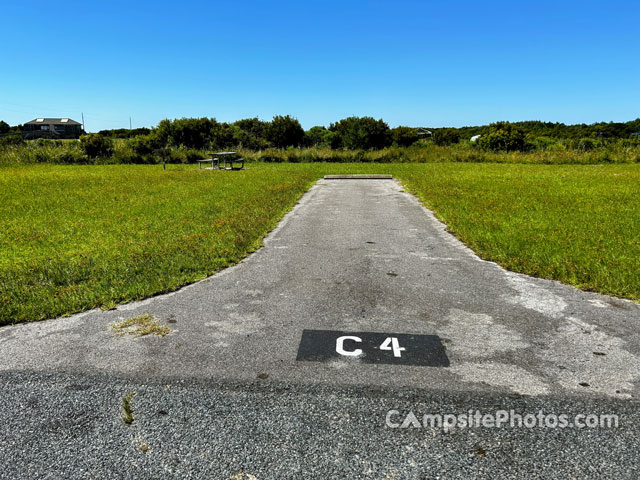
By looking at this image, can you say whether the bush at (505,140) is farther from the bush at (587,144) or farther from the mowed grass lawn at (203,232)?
the mowed grass lawn at (203,232)

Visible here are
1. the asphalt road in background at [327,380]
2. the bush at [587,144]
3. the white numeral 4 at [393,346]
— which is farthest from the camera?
the bush at [587,144]

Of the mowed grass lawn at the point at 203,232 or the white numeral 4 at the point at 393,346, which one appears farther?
the mowed grass lawn at the point at 203,232

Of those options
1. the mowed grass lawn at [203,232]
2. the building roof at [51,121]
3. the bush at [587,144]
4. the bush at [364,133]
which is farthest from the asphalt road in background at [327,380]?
the building roof at [51,121]

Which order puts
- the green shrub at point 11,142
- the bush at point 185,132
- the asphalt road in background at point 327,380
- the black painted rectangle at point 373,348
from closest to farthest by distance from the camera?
1. the asphalt road in background at point 327,380
2. the black painted rectangle at point 373,348
3. the green shrub at point 11,142
4. the bush at point 185,132

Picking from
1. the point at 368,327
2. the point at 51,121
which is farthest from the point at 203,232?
the point at 51,121

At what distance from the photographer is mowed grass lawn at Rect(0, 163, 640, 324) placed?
5133mm

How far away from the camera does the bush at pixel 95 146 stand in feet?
100

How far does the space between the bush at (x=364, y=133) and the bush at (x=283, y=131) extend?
6.89m

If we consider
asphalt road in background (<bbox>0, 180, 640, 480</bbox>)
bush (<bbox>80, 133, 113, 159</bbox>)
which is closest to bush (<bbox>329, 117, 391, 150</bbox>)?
bush (<bbox>80, 133, 113, 159</bbox>)

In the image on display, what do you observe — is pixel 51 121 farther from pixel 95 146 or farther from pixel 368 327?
pixel 368 327

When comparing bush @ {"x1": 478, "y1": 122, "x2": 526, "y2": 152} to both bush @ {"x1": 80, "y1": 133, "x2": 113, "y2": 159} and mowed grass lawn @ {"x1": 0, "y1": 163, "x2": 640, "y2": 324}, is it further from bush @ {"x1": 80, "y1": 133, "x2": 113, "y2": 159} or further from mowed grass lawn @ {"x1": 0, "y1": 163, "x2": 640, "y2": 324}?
bush @ {"x1": 80, "y1": 133, "x2": 113, "y2": 159}

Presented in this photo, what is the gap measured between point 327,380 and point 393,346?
0.79 meters

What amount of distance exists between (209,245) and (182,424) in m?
4.58

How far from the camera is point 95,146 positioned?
30750 mm
